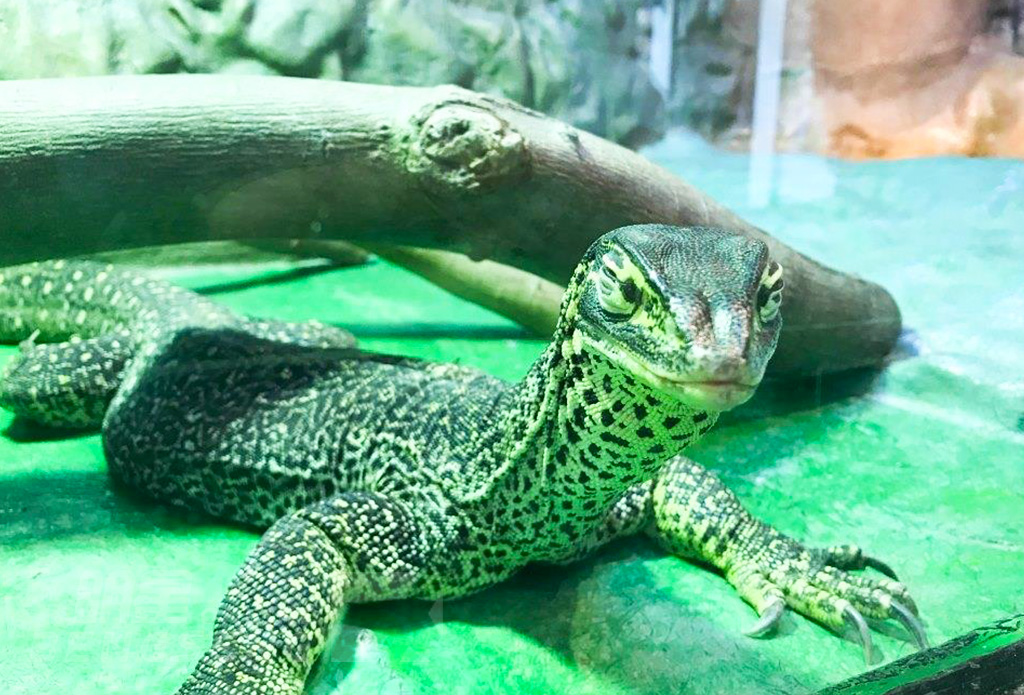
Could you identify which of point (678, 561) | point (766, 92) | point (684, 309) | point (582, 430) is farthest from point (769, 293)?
point (766, 92)

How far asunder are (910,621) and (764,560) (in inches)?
23.1

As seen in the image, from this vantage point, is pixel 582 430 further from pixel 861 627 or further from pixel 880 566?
pixel 880 566

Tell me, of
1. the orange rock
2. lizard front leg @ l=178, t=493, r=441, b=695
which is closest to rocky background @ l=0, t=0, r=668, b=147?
the orange rock

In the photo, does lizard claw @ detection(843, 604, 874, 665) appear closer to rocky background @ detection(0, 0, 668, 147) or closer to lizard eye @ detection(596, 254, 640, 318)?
lizard eye @ detection(596, 254, 640, 318)

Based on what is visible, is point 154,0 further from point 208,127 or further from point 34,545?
point 34,545

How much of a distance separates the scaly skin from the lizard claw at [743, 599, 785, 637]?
1 cm

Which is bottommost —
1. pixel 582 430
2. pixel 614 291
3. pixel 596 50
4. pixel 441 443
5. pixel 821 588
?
pixel 821 588

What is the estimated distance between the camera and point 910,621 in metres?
3.44

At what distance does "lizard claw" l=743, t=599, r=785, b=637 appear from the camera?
3545 mm

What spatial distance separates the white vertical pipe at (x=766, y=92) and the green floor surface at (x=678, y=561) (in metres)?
0.18

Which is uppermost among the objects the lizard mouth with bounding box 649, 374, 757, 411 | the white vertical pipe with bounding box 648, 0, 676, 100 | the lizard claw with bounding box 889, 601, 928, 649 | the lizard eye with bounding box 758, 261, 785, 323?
the white vertical pipe with bounding box 648, 0, 676, 100

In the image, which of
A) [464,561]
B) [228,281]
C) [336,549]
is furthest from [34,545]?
[228,281]

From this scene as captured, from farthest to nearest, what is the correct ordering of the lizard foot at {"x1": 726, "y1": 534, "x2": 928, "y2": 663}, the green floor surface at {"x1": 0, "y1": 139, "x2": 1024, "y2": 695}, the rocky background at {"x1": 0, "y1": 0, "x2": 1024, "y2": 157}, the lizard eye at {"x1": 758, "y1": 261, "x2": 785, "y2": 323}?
the rocky background at {"x1": 0, "y1": 0, "x2": 1024, "y2": 157}, the lizard foot at {"x1": 726, "y1": 534, "x2": 928, "y2": 663}, the green floor surface at {"x1": 0, "y1": 139, "x2": 1024, "y2": 695}, the lizard eye at {"x1": 758, "y1": 261, "x2": 785, "y2": 323}

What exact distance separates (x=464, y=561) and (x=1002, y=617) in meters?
1.87
